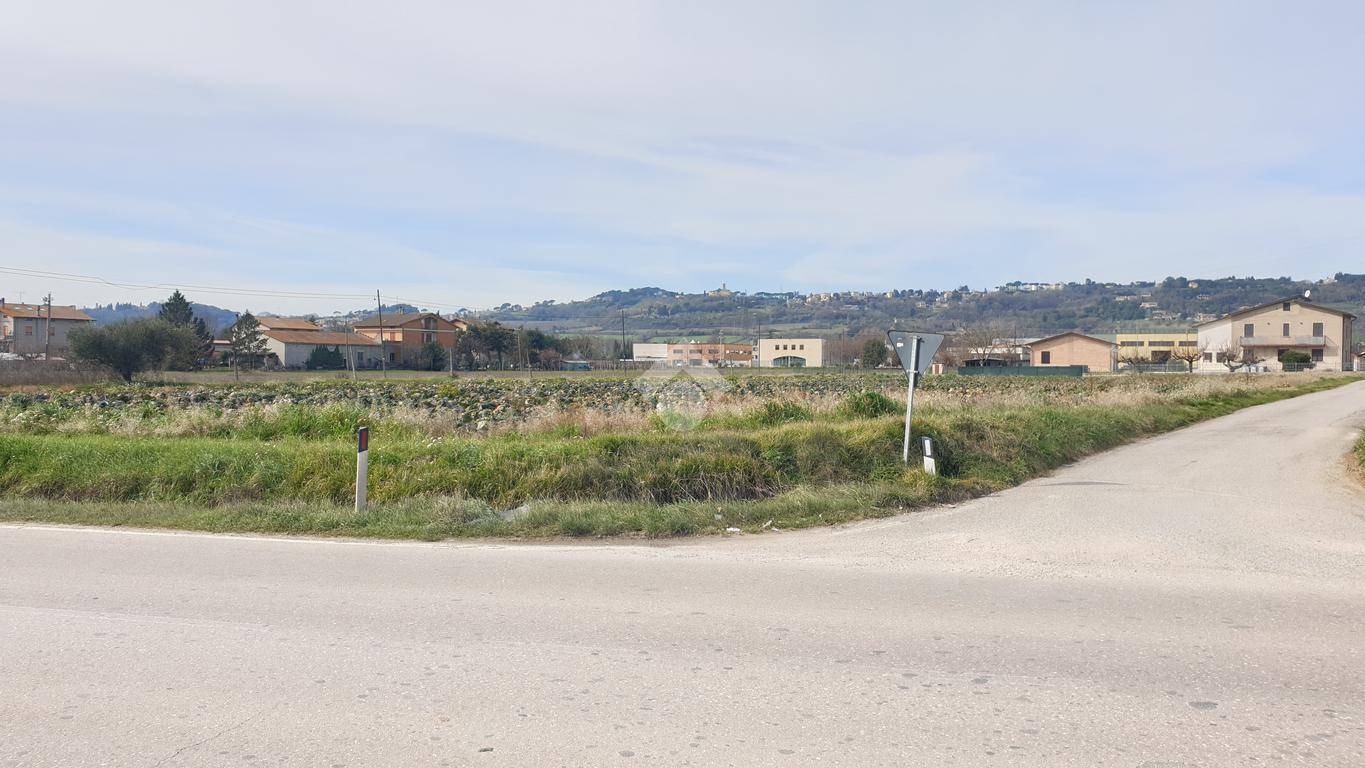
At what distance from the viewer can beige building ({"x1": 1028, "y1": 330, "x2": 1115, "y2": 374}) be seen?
101500mm

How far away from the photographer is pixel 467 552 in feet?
31.8

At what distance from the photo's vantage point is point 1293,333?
9556cm

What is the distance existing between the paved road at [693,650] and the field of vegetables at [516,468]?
46.1 inches

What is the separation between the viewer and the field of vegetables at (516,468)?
11484 mm

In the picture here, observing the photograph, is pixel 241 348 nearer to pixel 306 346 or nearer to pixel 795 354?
pixel 306 346

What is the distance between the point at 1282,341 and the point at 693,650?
108173 mm

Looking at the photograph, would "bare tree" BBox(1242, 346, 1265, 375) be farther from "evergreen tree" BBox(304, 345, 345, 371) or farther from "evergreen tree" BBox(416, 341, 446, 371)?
"evergreen tree" BBox(304, 345, 345, 371)

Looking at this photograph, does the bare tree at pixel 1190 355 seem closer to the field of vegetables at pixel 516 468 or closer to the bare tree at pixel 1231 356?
the bare tree at pixel 1231 356

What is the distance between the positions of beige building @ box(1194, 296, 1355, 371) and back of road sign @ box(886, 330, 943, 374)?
9127cm

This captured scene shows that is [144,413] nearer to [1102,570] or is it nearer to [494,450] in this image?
[494,450]

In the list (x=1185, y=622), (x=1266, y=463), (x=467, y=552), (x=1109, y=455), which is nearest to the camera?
(x=1185, y=622)

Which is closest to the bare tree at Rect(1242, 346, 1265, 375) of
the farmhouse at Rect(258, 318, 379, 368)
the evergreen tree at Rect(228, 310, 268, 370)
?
the farmhouse at Rect(258, 318, 379, 368)

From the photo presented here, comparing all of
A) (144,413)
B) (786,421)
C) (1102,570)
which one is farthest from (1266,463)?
(144,413)

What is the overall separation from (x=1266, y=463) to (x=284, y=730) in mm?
18502
